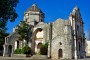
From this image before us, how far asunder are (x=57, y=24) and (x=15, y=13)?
27231 mm

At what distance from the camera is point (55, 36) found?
1779 inches

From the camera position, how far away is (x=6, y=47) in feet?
156

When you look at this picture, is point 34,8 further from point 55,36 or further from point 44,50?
point 44,50

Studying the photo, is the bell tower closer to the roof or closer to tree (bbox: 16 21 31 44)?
the roof

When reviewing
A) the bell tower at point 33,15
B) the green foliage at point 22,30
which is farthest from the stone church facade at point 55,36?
the green foliage at point 22,30

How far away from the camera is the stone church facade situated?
137 feet

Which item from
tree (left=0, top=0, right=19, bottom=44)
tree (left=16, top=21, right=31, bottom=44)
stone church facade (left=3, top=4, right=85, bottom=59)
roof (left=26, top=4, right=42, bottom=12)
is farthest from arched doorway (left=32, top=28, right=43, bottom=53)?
tree (left=0, top=0, right=19, bottom=44)

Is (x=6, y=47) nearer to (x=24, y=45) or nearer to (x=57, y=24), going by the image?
(x=24, y=45)

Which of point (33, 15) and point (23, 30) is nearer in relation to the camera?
point (23, 30)

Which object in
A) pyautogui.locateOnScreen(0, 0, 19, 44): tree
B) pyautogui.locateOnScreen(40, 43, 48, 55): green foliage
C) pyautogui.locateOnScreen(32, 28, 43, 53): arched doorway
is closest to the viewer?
pyautogui.locateOnScreen(0, 0, 19, 44): tree

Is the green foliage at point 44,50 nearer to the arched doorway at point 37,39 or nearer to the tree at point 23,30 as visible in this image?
the arched doorway at point 37,39

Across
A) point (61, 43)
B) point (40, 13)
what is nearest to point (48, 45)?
point (61, 43)

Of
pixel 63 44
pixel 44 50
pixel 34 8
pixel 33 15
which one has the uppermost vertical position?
pixel 34 8

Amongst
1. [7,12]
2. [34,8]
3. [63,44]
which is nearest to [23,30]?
[34,8]
